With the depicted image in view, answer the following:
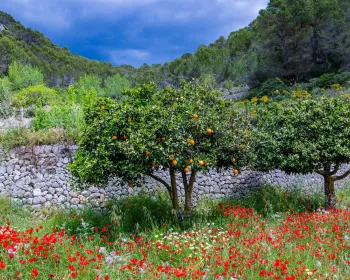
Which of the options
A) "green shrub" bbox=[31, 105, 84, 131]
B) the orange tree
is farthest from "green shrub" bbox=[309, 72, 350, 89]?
"green shrub" bbox=[31, 105, 84, 131]

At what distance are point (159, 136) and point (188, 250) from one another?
7.74 ft

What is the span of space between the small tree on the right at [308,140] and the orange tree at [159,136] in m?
1.29

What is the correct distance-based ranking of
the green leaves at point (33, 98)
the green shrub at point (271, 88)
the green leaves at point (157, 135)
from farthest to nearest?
the green shrub at point (271, 88)
the green leaves at point (33, 98)
the green leaves at point (157, 135)

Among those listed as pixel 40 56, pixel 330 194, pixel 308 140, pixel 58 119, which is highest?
pixel 40 56

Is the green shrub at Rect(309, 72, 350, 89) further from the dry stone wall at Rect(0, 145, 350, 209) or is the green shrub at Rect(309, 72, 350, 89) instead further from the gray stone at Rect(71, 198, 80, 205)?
the gray stone at Rect(71, 198, 80, 205)

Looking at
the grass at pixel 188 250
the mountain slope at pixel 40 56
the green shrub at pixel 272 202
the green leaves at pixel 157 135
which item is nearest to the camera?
the grass at pixel 188 250

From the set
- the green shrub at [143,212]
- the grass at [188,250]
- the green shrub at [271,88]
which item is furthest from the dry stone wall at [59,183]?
the green shrub at [271,88]

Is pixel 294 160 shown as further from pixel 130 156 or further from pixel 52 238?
pixel 52 238

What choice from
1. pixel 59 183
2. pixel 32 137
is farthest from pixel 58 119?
pixel 59 183

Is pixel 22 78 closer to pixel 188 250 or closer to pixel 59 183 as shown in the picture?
pixel 59 183

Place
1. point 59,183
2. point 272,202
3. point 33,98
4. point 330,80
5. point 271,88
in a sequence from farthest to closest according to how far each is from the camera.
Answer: point 271,88 < point 330,80 < point 33,98 < point 59,183 < point 272,202

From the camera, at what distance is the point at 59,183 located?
9344 millimetres

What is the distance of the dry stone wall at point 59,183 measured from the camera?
905cm

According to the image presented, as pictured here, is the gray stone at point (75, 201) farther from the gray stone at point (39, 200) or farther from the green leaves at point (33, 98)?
the green leaves at point (33, 98)
